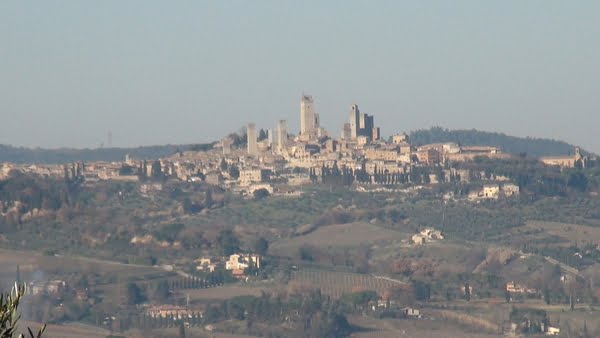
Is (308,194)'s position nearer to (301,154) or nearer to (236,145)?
(301,154)

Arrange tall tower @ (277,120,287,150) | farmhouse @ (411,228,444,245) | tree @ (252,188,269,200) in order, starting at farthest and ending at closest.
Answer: tall tower @ (277,120,287,150)
tree @ (252,188,269,200)
farmhouse @ (411,228,444,245)

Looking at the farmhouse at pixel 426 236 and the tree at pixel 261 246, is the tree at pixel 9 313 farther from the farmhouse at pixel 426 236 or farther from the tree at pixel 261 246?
the farmhouse at pixel 426 236

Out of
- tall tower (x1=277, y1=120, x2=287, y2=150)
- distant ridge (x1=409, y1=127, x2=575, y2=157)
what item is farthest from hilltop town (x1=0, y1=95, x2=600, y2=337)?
distant ridge (x1=409, y1=127, x2=575, y2=157)

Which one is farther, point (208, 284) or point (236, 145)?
point (236, 145)

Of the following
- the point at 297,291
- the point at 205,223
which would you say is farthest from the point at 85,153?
the point at 297,291

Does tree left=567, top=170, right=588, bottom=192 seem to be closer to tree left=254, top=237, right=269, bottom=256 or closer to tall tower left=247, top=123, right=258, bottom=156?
tall tower left=247, top=123, right=258, bottom=156

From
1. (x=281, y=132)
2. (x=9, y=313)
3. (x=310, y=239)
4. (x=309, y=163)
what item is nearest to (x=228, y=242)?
(x=310, y=239)

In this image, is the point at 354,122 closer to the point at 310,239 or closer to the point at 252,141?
the point at 252,141
